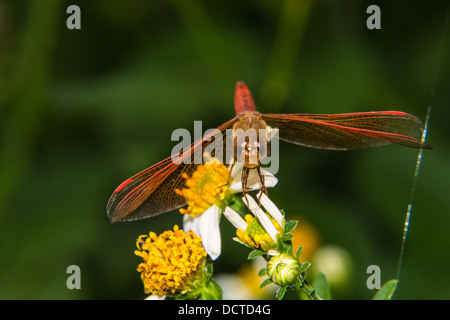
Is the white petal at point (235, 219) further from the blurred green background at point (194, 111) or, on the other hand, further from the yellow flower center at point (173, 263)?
the blurred green background at point (194, 111)

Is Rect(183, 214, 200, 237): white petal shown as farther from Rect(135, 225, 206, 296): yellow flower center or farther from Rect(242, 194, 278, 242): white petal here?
Rect(242, 194, 278, 242): white petal

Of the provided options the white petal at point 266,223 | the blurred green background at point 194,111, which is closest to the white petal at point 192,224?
the white petal at point 266,223

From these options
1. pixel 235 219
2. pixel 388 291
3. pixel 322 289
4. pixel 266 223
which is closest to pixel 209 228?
pixel 235 219

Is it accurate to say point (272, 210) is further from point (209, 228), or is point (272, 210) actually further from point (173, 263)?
point (173, 263)

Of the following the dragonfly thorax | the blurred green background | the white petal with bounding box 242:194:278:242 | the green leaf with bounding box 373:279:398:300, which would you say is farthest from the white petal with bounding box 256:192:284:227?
the blurred green background

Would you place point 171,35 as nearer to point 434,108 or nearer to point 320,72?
point 320,72
